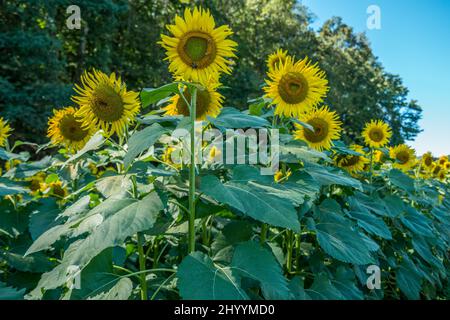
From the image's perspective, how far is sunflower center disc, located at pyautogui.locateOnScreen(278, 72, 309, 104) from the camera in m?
2.64

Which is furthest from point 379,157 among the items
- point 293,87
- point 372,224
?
point 293,87

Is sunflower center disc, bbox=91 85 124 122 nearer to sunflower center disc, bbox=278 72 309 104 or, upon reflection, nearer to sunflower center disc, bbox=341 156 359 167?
sunflower center disc, bbox=278 72 309 104

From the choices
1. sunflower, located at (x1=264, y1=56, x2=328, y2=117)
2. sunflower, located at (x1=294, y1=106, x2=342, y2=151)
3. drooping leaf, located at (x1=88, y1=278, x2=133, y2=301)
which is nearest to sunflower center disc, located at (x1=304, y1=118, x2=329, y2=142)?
sunflower, located at (x1=294, y1=106, x2=342, y2=151)

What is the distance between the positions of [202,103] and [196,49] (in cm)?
33

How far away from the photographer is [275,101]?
2607mm

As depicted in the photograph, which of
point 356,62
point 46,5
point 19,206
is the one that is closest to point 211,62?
point 19,206

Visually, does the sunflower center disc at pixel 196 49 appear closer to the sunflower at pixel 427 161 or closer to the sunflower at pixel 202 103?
the sunflower at pixel 202 103

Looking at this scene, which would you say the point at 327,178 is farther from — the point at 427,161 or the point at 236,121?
the point at 427,161

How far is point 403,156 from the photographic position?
488 cm

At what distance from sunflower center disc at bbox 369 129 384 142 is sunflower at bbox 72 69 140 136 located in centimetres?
295

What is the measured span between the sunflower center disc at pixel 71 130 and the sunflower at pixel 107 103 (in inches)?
17.4

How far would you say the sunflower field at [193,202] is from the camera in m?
1.50

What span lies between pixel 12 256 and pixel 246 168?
4.62ft

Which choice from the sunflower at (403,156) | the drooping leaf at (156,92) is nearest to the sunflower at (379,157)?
the sunflower at (403,156)
